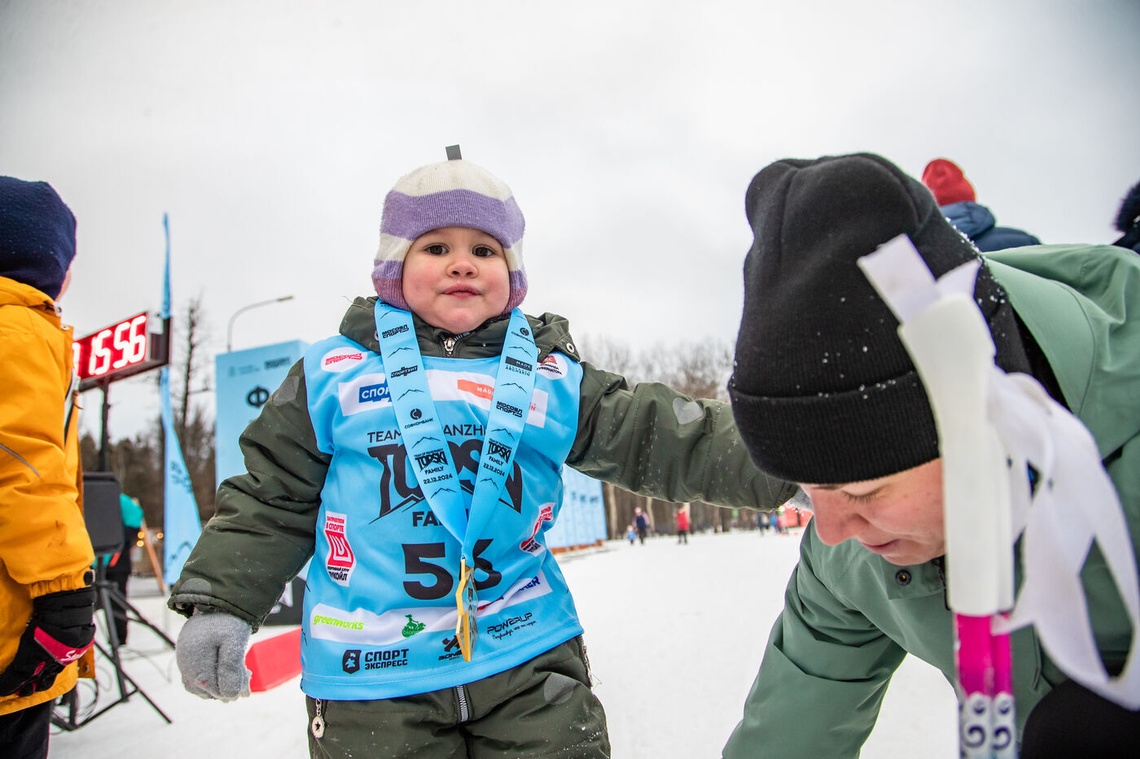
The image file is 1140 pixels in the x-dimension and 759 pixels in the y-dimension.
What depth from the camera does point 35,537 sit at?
181 cm

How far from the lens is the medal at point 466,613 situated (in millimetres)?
1426

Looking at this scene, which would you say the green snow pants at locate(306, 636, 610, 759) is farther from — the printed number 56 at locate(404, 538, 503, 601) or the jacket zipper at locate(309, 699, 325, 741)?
the printed number 56 at locate(404, 538, 503, 601)

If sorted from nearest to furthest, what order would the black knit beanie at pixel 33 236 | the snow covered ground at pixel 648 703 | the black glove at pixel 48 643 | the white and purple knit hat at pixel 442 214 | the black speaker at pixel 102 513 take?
the black glove at pixel 48 643 → the white and purple knit hat at pixel 442 214 → the black knit beanie at pixel 33 236 → the snow covered ground at pixel 648 703 → the black speaker at pixel 102 513

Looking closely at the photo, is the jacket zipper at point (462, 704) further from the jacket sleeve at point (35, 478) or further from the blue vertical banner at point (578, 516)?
the blue vertical banner at point (578, 516)

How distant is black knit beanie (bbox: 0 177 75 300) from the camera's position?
216cm

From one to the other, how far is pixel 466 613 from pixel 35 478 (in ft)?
4.26

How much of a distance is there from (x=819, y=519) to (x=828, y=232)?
1.37ft

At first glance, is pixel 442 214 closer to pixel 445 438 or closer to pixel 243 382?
pixel 445 438

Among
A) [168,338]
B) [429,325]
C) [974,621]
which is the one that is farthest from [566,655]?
[168,338]

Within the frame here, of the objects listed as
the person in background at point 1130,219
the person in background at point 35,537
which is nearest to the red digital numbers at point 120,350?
the person in background at point 35,537

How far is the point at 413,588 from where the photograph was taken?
154cm

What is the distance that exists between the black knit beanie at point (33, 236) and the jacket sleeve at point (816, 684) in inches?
95.7

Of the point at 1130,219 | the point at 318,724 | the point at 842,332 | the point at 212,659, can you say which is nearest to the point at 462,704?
the point at 318,724

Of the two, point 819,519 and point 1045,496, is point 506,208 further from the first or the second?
point 1045,496
